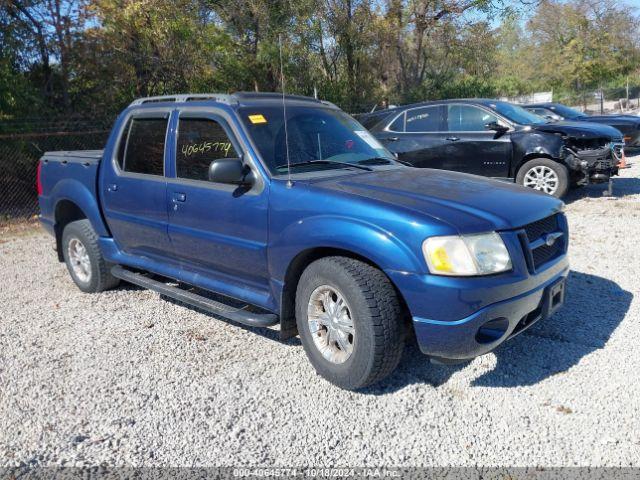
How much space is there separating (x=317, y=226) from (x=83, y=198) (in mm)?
3090

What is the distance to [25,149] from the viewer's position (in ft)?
34.6

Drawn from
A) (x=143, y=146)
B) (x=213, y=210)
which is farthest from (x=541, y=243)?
(x=143, y=146)

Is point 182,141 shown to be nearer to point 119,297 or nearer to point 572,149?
point 119,297

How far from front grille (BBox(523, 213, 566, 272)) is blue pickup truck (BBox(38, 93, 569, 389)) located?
19mm

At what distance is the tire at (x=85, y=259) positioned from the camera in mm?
5621

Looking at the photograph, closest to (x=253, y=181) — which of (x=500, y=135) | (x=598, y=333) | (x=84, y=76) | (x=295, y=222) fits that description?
(x=295, y=222)

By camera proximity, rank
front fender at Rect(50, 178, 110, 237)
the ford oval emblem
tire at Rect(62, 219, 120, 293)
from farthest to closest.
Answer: tire at Rect(62, 219, 120, 293) → front fender at Rect(50, 178, 110, 237) → the ford oval emblem

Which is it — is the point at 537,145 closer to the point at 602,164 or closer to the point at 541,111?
the point at 602,164

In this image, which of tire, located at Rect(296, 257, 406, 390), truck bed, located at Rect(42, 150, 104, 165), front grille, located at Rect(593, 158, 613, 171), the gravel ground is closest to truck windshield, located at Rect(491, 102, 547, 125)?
front grille, located at Rect(593, 158, 613, 171)

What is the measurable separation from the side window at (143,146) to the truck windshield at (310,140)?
0.95 meters

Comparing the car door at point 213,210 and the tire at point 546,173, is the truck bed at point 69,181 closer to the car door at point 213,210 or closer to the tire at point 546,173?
the car door at point 213,210

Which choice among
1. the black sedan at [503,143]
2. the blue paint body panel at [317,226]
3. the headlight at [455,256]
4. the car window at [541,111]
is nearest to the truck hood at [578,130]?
the black sedan at [503,143]

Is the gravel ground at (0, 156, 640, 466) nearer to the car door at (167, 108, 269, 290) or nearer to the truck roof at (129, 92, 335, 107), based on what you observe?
the car door at (167, 108, 269, 290)

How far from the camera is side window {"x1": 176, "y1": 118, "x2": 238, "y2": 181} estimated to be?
428 cm
